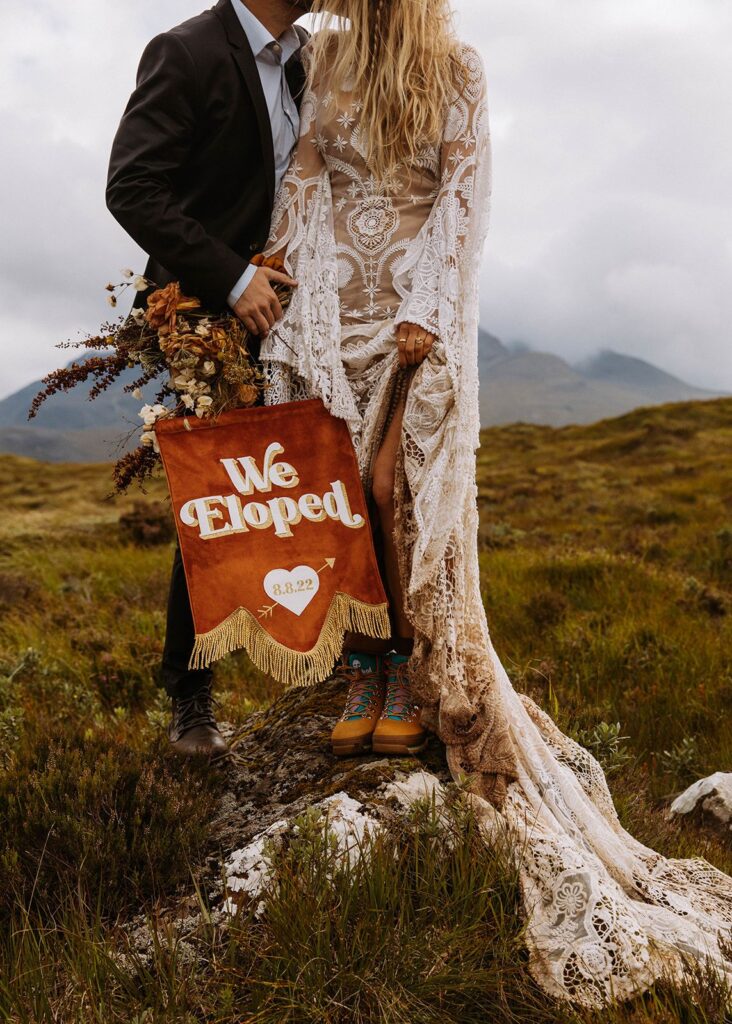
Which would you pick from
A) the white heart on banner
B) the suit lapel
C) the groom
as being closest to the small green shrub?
the groom

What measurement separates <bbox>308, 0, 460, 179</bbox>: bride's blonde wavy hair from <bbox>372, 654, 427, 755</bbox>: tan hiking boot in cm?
192

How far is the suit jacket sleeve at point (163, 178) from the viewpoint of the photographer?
2900 mm

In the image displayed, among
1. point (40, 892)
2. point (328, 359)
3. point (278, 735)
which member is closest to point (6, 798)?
point (40, 892)

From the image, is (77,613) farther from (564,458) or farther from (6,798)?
(564,458)

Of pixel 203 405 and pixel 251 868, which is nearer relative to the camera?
pixel 251 868

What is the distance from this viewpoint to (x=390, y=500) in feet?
10.1

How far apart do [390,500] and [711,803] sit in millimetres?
2044

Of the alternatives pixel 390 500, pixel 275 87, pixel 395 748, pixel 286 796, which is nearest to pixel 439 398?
pixel 390 500

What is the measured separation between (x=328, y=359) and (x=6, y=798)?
6.12 feet

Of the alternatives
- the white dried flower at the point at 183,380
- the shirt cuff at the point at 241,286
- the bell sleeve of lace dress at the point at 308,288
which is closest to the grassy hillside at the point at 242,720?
the white dried flower at the point at 183,380

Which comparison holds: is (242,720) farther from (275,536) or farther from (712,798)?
(712,798)

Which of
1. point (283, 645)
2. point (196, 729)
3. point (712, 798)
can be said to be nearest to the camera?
point (283, 645)

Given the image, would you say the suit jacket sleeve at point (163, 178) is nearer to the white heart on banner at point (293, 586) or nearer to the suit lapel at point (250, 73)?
the suit lapel at point (250, 73)

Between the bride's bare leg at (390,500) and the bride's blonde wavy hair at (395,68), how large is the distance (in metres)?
0.94
